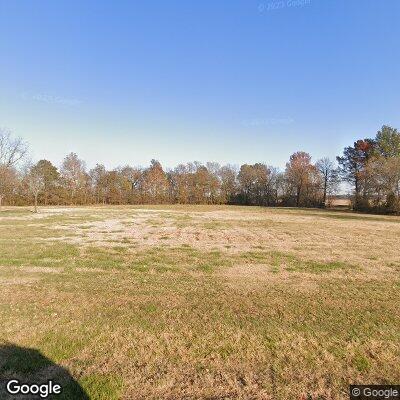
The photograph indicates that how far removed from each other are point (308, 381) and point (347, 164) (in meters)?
65.8

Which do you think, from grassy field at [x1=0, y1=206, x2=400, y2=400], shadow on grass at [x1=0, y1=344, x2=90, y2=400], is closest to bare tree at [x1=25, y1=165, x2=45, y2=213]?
grassy field at [x1=0, y1=206, x2=400, y2=400]

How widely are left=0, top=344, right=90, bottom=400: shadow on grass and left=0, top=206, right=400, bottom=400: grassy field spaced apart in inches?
0.8

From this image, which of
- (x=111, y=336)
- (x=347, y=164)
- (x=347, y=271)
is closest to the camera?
(x=111, y=336)

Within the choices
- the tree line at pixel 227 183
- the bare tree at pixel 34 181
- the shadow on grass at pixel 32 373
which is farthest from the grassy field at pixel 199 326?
the tree line at pixel 227 183

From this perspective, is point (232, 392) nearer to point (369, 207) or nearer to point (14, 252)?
point (14, 252)

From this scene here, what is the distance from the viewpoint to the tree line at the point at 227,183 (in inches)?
2021

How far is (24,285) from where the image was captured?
6738 millimetres

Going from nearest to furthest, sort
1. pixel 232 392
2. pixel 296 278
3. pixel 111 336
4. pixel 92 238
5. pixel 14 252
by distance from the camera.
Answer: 1. pixel 232 392
2. pixel 111 336
3. pixel 296 278
4. pixel 14 252
5. pixel 92 238

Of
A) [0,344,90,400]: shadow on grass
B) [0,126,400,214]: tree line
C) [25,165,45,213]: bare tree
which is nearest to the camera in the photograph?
Result: [0,344,90,400]: shadow on grass

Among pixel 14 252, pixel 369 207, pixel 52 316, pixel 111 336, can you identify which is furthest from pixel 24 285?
pixel 369 207

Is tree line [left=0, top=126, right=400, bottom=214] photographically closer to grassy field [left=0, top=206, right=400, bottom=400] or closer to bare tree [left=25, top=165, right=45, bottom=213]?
bare tree [left=25, top=165, right=45, bottom=213]

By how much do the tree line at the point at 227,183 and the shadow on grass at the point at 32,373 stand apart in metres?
51.4

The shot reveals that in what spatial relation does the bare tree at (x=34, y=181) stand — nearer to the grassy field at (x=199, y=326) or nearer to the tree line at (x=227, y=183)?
the tree line at (x=227, y=183)

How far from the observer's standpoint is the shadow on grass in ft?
10.6
